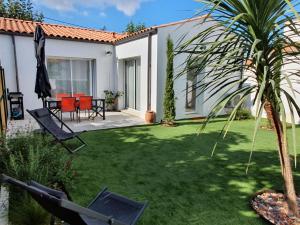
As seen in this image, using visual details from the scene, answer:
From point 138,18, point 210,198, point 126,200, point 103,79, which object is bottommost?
point 210,198

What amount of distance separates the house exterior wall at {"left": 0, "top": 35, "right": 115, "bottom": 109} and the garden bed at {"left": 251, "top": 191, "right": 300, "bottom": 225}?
10442mm

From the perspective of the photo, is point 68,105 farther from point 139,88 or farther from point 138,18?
point 138,18

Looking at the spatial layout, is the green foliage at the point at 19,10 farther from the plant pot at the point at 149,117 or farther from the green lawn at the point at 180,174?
the green lawn at the point at 180,174

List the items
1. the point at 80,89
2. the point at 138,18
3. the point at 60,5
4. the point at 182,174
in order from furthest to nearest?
the point at 138,18, the point at 60,5, the point at 80,89, the point at 182,174

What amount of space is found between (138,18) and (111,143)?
31476 mm

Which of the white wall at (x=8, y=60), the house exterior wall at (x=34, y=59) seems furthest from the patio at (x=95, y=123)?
the white wall at (x=8, y=60)

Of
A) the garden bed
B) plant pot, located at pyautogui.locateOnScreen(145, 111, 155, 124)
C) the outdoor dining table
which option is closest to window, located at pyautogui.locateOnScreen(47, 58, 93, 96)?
the outdoor dining table

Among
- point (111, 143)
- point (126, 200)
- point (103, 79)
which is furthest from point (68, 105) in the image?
point (126, 200)

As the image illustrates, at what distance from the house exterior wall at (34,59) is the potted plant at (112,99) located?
36 centimetres

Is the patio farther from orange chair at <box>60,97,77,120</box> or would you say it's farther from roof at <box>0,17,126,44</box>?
roof at <box>0,17,126,44</box>

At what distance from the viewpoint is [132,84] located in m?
12.8

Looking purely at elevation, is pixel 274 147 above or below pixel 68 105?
below

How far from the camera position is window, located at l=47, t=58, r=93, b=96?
1229 cm

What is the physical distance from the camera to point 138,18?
115ft
